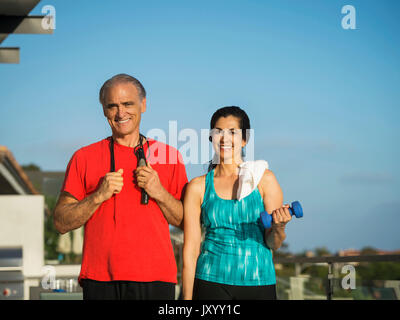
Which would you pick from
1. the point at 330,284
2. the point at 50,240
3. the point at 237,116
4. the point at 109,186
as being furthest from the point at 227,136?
the point at 50,240

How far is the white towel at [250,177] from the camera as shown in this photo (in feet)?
8.27

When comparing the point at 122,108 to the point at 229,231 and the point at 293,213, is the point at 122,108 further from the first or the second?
the point at 293,213

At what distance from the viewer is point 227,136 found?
8.32ft

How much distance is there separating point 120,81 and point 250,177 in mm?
753

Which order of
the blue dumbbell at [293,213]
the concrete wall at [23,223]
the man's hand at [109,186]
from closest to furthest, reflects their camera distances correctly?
1. the blue dumbbell at [293,213]
2. the man's hand at [109,186]
3. the concrete wall at [23,223]

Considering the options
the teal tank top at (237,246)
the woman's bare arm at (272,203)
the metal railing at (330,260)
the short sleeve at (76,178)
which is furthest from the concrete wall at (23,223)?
the woman's bare arm at (272,203)

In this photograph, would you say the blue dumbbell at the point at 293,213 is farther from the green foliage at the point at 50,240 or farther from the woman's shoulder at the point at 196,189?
the green foliage at the point at 50,240

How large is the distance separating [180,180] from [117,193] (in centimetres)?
33

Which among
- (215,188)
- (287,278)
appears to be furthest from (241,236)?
(287,278)

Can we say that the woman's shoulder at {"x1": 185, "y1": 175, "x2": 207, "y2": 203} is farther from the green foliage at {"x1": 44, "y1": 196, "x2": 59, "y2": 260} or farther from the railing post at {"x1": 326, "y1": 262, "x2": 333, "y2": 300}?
the green foliage at {"x1": 44, "y1": 196, "x2": 59, "y2": 260}

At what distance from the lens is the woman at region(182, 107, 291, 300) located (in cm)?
246

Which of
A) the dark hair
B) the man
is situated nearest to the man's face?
the man

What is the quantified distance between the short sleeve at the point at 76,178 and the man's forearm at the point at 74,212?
61mm
